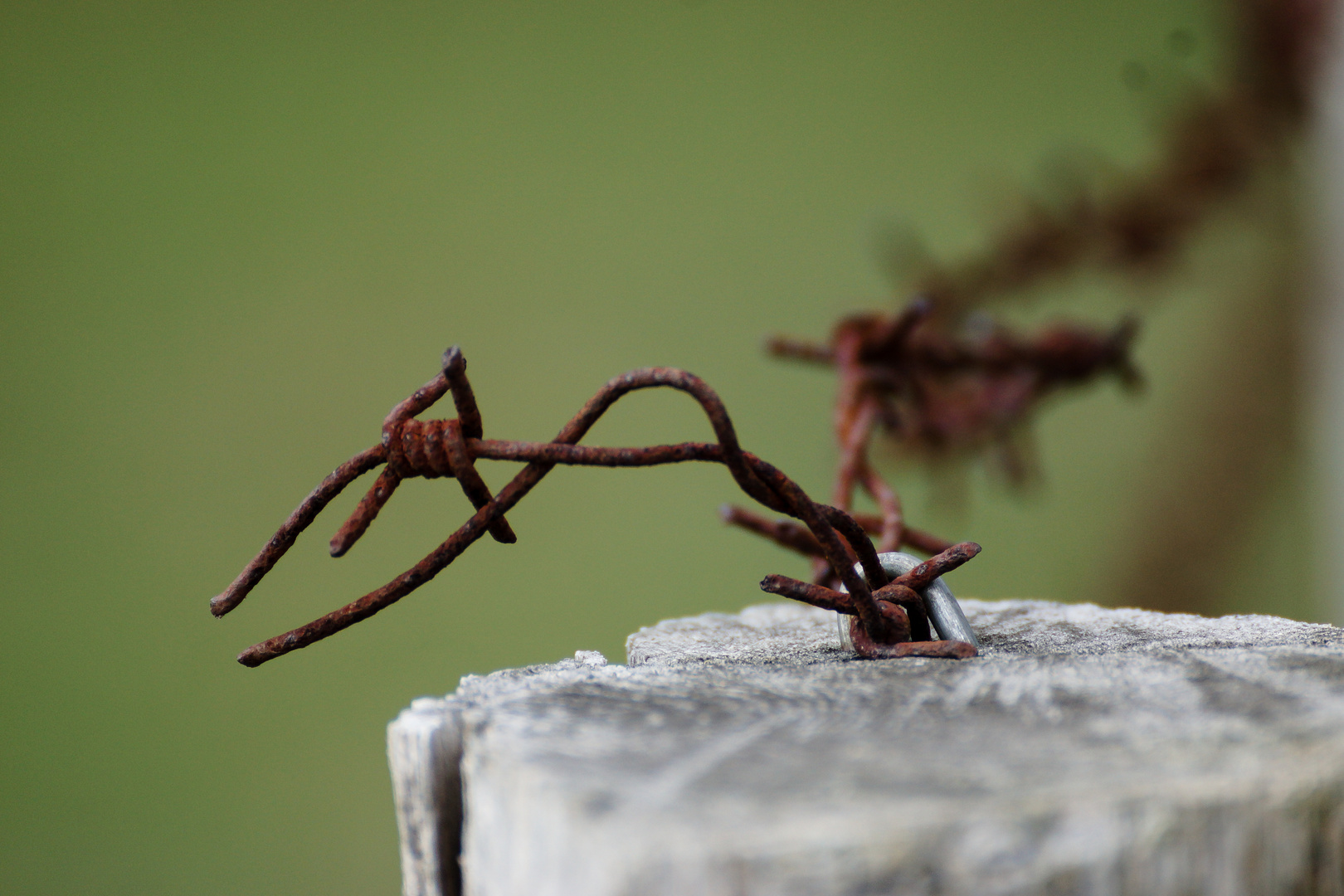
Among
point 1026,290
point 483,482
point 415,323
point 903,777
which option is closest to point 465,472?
point 483,482

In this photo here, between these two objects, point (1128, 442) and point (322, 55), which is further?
point (1128, 442)

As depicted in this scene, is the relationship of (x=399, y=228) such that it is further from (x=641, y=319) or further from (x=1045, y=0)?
(x=1045, y=0)

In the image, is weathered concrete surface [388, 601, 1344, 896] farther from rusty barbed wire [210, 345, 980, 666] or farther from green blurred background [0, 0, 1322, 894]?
green blurred background [0, 0, 1322, 894]

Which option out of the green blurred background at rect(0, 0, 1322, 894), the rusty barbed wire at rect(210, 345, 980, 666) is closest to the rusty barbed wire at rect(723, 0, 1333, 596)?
the rusty barbed wire at rect(210, 345, 980, 666)

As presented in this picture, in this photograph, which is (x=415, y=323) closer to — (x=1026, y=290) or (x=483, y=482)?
(x=1026, y=290)

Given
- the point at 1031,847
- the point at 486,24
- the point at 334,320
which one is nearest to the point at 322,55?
the point at 486,24

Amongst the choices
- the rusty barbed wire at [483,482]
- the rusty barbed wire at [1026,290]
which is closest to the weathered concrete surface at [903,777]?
the rusty barbed wire at [483,482]
